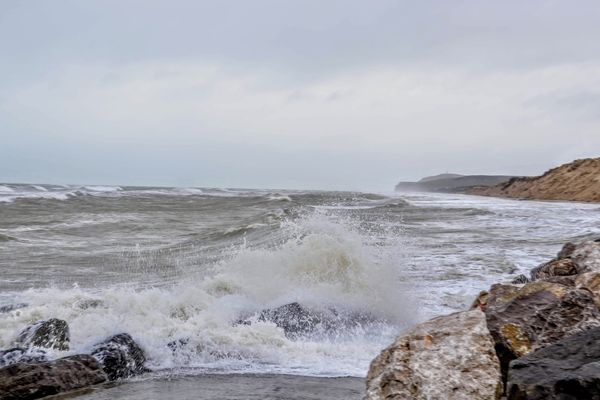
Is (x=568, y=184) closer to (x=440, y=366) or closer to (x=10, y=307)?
(x=10, y=307)

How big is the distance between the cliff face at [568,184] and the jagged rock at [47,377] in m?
28.5

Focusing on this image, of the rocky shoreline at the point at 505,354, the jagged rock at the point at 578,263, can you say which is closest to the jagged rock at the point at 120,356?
the rocky shoreline at the point at 505,354

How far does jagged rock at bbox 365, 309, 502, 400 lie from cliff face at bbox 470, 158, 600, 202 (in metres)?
28.6

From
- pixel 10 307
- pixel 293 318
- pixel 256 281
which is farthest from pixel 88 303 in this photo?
pixel 293 318

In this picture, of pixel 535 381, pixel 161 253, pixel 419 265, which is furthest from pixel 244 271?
pixel 535 381

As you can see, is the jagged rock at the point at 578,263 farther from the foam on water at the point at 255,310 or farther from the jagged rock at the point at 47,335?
the jagged rock at the point at 47,335

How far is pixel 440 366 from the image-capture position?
353cm

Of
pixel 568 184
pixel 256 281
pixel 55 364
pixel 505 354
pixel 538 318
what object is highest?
pixel 568 184

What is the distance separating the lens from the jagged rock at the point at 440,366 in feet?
11.2

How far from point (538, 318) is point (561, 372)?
145 centimetres

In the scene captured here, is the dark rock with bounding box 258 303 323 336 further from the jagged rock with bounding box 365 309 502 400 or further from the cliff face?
the cliff face

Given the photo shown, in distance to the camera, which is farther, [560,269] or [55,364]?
[560,269]

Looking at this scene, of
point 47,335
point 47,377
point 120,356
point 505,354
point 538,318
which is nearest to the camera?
point 505,354

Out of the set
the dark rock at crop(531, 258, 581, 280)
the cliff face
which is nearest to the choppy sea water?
the dark rock at crop(531, 258, 581, 280)
